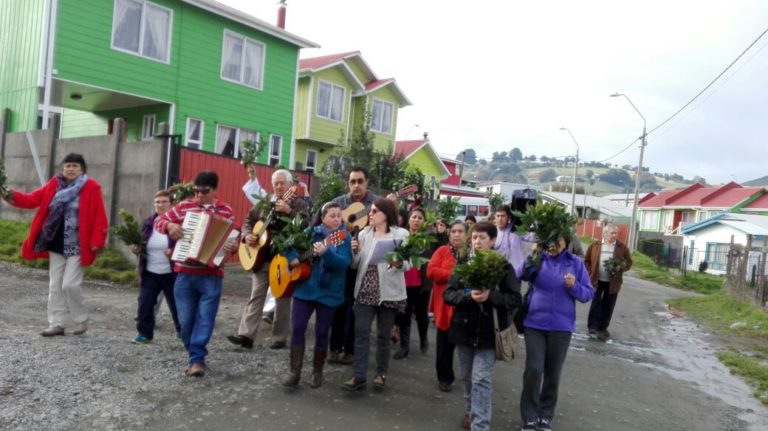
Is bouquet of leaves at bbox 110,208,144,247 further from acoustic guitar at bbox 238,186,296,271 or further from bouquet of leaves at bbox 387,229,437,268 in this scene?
bouquet of leaves at bbox 387,229,437,268

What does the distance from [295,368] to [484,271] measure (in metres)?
2.00

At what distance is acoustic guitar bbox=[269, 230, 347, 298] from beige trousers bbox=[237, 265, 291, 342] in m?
0.73

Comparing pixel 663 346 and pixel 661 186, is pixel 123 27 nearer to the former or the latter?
pixel 663 346

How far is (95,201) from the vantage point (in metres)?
6.62

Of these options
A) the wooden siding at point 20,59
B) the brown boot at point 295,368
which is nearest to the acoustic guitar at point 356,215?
the brown boot at point 295,368

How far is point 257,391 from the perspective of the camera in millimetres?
5418

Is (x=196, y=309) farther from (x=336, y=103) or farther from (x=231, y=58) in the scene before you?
(x=336, y=103)

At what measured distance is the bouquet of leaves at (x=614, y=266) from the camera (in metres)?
9.71

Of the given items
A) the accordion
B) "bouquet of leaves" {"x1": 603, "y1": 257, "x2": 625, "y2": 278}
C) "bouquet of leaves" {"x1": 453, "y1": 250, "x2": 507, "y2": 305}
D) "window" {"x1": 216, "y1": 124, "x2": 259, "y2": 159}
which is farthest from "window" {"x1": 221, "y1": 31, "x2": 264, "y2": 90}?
"bouquet of leaves" {"x1": 453, "y1": 250, "x2": 507, "y2": 305}

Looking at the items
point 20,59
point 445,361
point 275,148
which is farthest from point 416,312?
point 275,148

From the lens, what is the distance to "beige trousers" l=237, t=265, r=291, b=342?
6.67m

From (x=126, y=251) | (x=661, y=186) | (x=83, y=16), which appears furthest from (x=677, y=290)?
(x=661, y=186)

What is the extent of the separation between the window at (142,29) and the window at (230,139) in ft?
9.39

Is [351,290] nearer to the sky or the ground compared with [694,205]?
nearer to the ground
